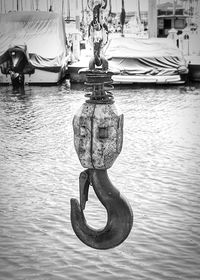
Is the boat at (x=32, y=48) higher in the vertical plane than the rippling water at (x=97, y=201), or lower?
higher

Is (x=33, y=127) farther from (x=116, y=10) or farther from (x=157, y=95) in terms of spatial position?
(x=116, y=10)

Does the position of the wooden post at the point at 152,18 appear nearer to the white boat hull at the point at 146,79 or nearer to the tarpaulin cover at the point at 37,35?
the tarpaulin cover at the point at 37,35

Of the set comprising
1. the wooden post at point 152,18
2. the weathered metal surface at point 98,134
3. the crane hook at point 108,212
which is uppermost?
the wooden post at point 152,18

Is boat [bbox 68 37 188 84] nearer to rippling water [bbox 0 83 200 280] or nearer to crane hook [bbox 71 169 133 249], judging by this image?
rippling water [bbox 0 83 200 280]

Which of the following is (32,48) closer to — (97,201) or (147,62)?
(147,62)

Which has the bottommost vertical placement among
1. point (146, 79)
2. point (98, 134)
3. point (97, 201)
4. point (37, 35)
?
point (97, 201)

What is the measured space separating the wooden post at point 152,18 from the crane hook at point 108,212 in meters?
16.8

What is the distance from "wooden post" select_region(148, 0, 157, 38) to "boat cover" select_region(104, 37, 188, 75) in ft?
15.8

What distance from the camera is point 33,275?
9.60 ft

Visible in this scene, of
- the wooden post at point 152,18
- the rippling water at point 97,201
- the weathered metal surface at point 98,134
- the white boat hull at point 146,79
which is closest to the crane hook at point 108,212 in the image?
the weathered metal surface at point 98,134

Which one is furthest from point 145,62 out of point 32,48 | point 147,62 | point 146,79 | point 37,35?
point 37,35

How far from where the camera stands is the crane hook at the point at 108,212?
2.33 m

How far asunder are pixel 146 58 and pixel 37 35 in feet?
11.5

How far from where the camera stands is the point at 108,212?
2400 mm
